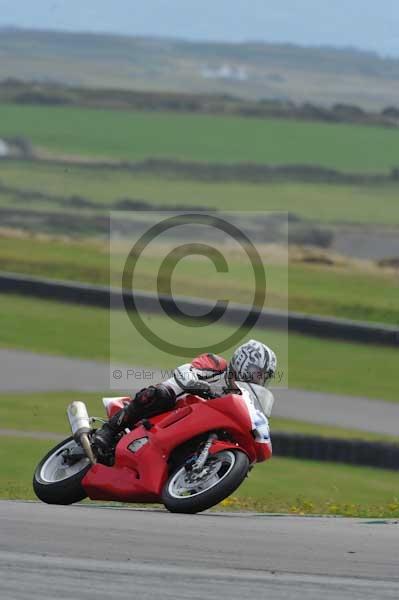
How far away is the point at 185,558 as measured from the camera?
650 centimetres

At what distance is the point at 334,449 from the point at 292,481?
142 cm

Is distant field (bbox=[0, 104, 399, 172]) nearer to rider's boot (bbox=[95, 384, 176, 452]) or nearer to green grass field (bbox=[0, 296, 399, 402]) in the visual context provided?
green grass field (bbox=[0, 296, 399, 402])

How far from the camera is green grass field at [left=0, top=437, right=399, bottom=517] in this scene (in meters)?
12.2

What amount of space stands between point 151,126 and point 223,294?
95358 mm

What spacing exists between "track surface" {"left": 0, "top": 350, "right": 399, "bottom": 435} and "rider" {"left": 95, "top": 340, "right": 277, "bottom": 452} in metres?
8.35

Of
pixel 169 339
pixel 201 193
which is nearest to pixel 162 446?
pixel 169 339

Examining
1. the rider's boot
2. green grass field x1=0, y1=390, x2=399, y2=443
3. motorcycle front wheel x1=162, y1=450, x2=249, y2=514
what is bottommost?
green grass field x1=0, y1=390, x2=399, y2=443

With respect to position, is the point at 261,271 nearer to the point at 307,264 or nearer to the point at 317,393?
the point at 307,264

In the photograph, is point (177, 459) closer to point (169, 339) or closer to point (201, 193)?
point (169, 339)

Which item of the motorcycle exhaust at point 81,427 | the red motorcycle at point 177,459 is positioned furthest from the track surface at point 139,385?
the red motorcycle at point 177,459

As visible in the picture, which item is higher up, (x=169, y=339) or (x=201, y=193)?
(x=169, y=339)

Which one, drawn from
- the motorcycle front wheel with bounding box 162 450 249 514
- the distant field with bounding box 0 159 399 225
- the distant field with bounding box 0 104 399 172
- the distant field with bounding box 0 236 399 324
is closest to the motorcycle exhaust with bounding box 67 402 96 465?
the motorcycle front wheel with bounding box 162 450 249 514

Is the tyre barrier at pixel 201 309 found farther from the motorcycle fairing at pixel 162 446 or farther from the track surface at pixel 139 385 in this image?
the motorcycle fairing at pixel 162 446

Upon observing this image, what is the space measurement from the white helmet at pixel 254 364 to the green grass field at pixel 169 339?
11.2m
